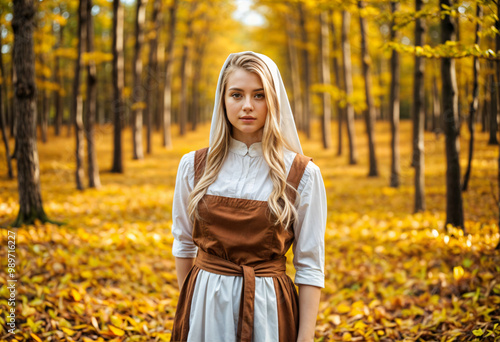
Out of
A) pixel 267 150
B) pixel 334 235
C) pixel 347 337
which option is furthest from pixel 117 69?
pixel 267 150

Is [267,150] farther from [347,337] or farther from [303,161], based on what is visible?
[347,337]

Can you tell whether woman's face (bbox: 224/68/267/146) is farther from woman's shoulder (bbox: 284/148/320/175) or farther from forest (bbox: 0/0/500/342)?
forest (bbox: 0/0/500/342)

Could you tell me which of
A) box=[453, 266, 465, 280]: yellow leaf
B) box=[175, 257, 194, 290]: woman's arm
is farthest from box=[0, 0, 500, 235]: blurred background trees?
box=[175, 257, 194, 290]: woman's arm

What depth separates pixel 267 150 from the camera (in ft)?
6.12

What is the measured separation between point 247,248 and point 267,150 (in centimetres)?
49

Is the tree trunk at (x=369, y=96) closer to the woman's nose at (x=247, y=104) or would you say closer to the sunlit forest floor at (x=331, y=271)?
the sunlit forest floor at (x=331, y=271)

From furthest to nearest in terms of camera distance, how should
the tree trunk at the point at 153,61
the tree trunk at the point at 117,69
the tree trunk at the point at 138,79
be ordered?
the tree trunk at the point at 153,61 → the tree trunk at the point at 138,79 → the tree trunk at the point at 117,69

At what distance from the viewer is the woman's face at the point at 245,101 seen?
1.83m

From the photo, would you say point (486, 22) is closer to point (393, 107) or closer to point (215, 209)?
point (215, 209)

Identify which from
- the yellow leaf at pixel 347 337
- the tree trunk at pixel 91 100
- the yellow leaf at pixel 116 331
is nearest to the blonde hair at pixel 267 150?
the yellow leaf at pixel 116 331

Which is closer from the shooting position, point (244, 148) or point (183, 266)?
point (244, 148)

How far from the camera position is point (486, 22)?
439cm

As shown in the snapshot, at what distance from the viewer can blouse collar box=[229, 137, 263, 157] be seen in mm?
1959

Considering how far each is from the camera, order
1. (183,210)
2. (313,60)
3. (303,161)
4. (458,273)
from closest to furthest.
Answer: (303,161) → (183,210) → (458,273) → (313,60)
